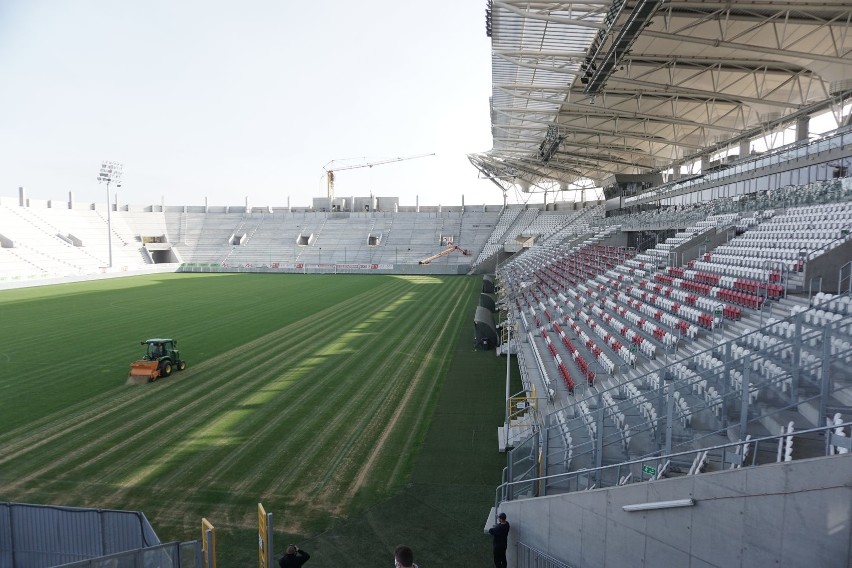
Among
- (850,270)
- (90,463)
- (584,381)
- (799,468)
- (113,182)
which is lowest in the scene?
(90,463)

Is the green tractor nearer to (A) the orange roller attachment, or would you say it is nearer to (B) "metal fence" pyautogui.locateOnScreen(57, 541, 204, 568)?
(A) the orange roller attachment

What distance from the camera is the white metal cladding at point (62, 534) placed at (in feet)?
18.7

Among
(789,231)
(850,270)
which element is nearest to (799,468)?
(850,270)

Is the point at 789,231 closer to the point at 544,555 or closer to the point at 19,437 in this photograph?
the point at 544,555

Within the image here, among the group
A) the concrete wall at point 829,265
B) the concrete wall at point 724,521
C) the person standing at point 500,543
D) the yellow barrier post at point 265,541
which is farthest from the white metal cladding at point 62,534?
the concrete wall at point 829,265

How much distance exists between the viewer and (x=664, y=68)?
74.5ft

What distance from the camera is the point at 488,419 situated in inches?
447

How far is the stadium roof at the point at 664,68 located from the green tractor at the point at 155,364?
1449 cm

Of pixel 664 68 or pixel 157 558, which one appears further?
pixel 664 68

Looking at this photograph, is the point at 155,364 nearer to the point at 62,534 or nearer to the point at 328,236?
the point at 62,534

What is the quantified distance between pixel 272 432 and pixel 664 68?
21.6 meters

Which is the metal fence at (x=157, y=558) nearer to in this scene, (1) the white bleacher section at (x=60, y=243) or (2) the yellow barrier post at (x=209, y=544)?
(2) the yellow barrier post at (x=209, y=544)

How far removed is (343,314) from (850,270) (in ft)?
63.7

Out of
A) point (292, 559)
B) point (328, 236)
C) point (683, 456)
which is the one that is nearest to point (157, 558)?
point (292, 559)
